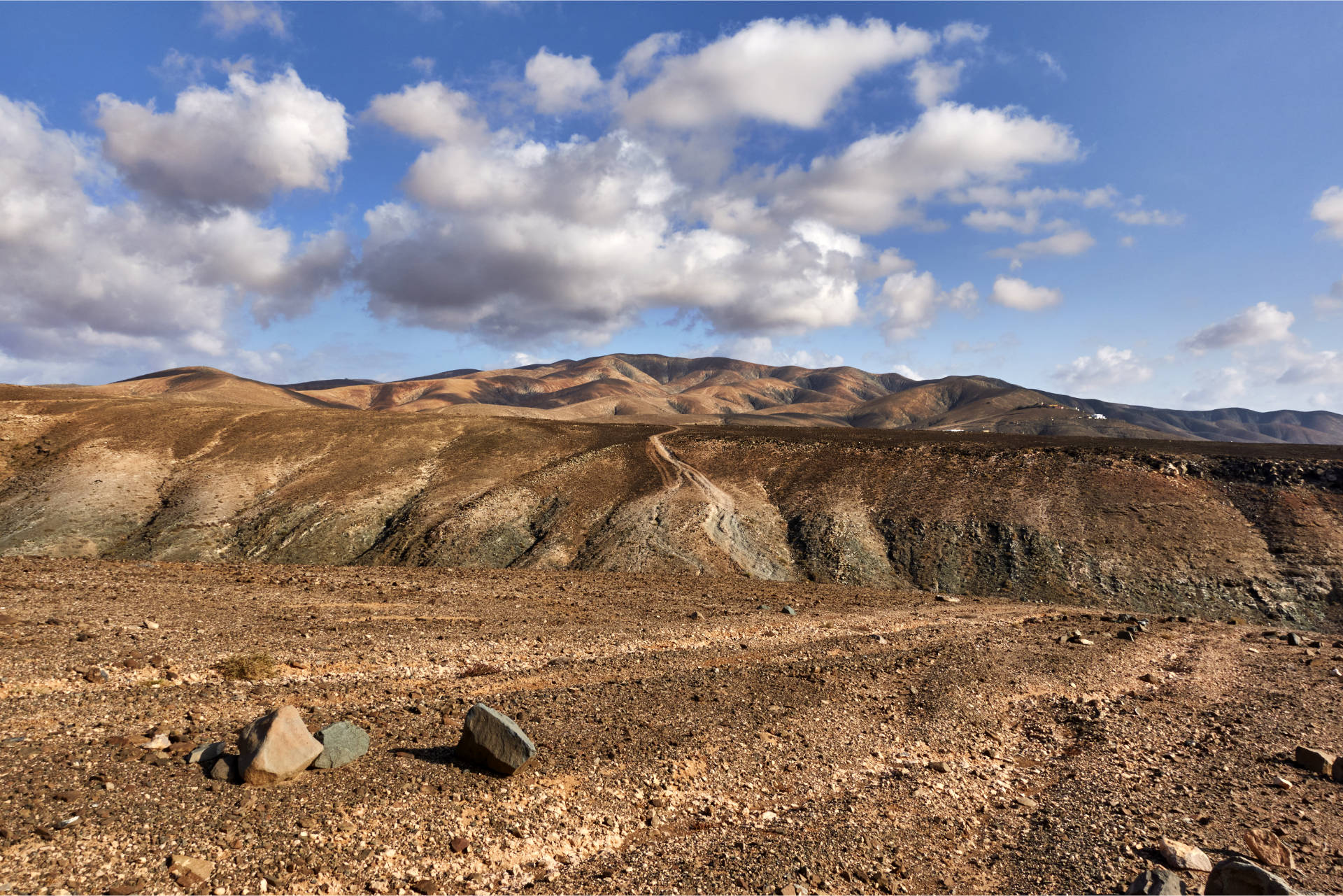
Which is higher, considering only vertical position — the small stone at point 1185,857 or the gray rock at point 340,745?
the gray rock at point 340,745

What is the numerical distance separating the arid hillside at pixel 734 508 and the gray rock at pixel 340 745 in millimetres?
25740

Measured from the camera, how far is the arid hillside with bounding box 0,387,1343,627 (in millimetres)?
35375

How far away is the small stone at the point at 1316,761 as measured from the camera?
41.5ft

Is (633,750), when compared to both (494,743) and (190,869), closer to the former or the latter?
(494,743)

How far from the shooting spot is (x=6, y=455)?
161 feet

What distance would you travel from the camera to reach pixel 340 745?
986 cm

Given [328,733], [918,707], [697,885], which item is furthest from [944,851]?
[328,733]

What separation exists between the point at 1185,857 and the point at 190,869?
41.4ft

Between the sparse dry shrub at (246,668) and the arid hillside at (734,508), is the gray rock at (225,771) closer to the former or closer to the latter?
the sparse dry shrub at (246,668)

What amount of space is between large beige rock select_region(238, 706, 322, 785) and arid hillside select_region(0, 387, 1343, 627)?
87.0ft

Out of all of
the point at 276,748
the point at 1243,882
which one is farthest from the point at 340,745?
the point at 1243,882

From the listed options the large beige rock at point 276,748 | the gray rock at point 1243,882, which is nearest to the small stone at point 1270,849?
the gray rock at point 1243,882

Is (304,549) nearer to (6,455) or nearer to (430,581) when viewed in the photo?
(430,581)

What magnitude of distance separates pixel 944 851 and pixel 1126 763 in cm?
574
